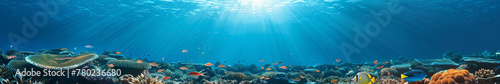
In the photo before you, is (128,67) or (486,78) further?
(128,67)

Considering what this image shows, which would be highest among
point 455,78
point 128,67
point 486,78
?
point 128,67

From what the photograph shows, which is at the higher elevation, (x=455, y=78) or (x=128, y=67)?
(x=128, y=67)

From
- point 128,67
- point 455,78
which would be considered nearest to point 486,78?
point 455,78

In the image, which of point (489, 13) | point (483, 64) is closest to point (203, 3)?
point (483, 64)

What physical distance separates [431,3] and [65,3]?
41323 mm

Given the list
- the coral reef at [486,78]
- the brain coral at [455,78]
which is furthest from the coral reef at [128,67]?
the coral reef at [486,78]

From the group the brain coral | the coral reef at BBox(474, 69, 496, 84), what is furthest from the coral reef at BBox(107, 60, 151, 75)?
the coral reef at BBox(474, 69, 496, 84)

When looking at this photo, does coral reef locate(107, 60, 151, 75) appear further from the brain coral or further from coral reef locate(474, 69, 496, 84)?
coral reef locate(474, 69, 496, 84)

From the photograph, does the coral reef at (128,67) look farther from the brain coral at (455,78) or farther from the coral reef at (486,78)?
the coral reef at (486,78)

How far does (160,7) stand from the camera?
25984mm

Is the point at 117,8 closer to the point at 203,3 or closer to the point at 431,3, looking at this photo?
the point at 203,3

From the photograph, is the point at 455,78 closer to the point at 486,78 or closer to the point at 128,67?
the point at 486,78

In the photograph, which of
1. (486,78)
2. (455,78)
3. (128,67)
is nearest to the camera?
(455,78)

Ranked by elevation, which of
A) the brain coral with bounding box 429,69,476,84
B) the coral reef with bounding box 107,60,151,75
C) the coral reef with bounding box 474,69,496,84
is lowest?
the coral reef with bounding box 474,69,496,84
